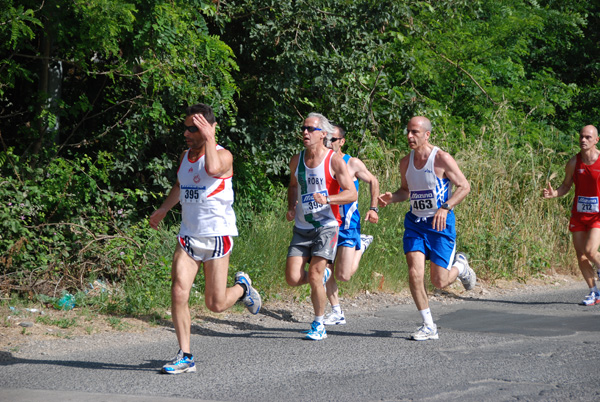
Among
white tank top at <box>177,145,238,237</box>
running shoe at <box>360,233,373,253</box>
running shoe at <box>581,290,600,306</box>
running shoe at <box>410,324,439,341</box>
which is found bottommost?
running shoe at <box>410,324,439,341</box>

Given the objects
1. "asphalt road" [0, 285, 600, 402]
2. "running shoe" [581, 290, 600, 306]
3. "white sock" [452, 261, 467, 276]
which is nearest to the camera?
"asphalt road" [0, 285, 600, 402]

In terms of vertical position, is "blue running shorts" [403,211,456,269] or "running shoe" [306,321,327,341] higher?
"blue running shorts" [403,211,456,269]

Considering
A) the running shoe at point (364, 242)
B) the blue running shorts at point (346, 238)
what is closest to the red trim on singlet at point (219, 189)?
the blue running shorts at point (346, 238)

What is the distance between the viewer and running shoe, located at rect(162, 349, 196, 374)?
A: 545 centimetres

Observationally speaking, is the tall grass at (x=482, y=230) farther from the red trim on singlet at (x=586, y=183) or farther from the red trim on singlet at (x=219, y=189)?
the red trim on singlet at (x=219, y=189)

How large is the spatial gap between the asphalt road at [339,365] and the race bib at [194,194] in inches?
51.1

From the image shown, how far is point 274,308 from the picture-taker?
8.45m

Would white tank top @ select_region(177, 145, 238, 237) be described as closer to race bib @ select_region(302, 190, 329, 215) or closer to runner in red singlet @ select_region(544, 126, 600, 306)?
race bib @ select_region(302, 190, 329, 215)

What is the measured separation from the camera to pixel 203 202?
5.71 meters

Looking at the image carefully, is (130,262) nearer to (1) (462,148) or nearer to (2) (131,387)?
(2) (131,387)

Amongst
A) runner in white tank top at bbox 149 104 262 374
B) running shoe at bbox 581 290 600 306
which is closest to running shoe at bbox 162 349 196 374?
runner in white tank top at bbox 149 104 262 374

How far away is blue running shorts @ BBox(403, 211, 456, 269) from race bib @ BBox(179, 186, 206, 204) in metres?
2.31

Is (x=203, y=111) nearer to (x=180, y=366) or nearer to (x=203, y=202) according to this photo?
(x=203, y=202)

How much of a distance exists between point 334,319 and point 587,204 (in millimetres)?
3855
